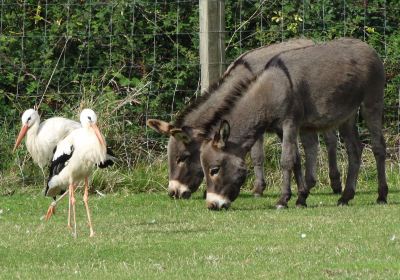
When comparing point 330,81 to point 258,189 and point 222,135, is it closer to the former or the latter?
point 222,135

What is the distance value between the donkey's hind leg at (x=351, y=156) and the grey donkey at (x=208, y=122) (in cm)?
49

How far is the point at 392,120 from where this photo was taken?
1609 cm

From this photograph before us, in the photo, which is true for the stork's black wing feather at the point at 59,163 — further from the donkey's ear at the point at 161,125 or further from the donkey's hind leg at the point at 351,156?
the donkey's hind leg at the point at 351,156

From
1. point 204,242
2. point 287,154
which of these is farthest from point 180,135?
point 204,242

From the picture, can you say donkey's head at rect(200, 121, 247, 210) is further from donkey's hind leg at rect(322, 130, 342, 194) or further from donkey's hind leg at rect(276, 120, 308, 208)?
donkey's hind leg at rect(322, 130, 342, 194)

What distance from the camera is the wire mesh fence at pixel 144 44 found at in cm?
1605

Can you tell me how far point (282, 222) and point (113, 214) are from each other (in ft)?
6.81

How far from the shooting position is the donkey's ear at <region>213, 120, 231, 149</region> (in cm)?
1274

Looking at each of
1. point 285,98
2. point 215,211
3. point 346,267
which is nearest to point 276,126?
point 285,98

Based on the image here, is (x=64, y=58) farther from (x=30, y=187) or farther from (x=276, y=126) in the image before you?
(x=276, y=126)

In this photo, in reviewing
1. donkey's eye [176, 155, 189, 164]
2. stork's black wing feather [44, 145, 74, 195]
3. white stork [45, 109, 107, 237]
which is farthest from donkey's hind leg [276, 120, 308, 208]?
stork's black wing feather [44, 145, 74, 195]

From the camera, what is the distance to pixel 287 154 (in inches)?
507

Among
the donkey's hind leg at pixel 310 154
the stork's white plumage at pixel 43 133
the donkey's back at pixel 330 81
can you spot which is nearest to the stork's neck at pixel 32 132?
the stork's white plumage at pixel 43 133

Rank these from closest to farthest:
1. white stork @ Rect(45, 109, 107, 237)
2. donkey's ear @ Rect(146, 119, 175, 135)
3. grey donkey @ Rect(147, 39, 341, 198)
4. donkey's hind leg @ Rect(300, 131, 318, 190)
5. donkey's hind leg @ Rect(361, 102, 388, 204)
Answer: white stork @ Rect(45, 109, 107, 237), donkey's hind leg @ Rect(361, 102, 388, 204), grey donkey @ Rect(147, 39, 341, 198), donkey's ear @ Rect(146, 119, 175, 135), donkey's hind leg @ Rect(300, 131, 318, 190)
